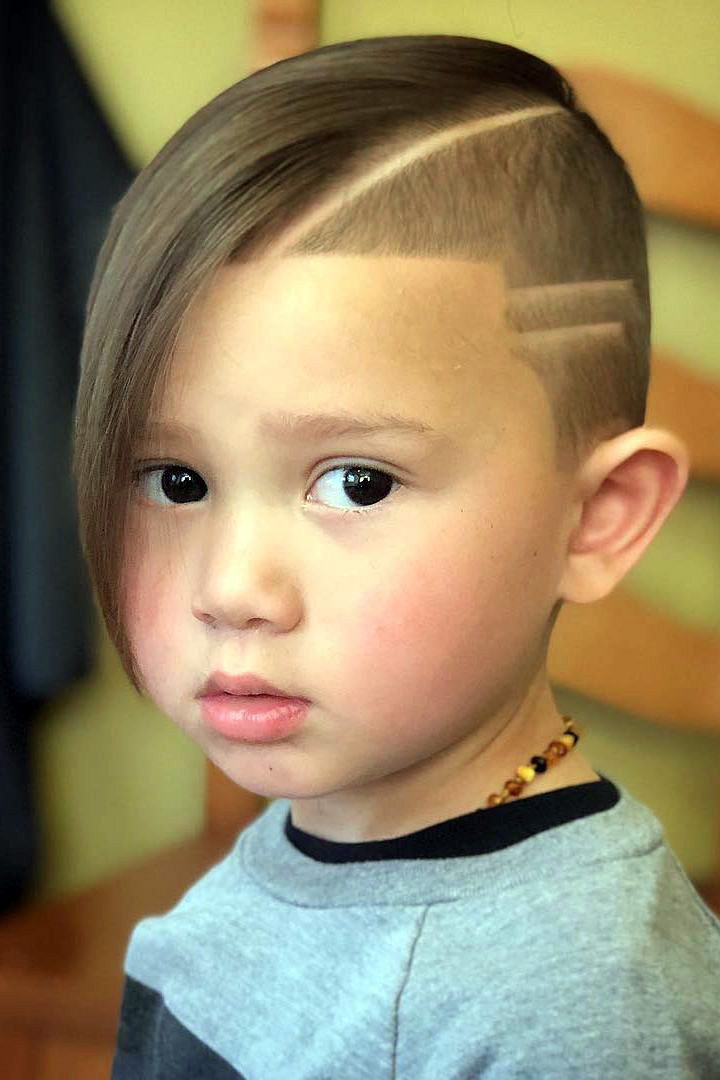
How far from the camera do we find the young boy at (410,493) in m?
0.31

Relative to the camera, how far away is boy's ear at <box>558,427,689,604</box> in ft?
1.17

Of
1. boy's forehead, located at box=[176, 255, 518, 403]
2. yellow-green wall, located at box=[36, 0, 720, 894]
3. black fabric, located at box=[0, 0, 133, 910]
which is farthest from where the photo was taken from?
black fabric, located at box=[0, 0, 133, 910]

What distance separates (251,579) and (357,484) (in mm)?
40

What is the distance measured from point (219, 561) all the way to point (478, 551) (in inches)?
2.9

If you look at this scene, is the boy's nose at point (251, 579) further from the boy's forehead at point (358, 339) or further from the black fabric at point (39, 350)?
the black fabric at point (39, 350)

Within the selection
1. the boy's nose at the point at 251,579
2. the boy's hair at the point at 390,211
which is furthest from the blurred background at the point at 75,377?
the boy's nose at the point at 251,579

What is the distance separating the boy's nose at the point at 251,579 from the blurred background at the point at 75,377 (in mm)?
341

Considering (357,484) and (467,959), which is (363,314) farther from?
(467,959)

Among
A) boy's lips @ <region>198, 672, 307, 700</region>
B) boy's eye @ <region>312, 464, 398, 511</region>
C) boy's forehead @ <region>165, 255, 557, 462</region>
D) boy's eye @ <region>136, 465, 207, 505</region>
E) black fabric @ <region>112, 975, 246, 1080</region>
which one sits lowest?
black fabric @ <region>112, 975, 246, 1080</region>

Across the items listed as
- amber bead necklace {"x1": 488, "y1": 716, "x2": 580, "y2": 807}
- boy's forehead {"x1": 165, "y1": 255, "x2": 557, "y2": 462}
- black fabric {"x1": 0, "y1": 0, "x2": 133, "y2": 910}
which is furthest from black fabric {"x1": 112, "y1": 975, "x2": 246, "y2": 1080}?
black fabric {"x1": 0, "y1": 0, "x2": 133, "y2": 910}

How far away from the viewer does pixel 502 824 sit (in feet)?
1.20

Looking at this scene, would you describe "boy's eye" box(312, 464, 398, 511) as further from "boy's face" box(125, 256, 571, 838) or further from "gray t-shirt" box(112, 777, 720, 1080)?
"gray t-shirt" box(112, 777, 720, 1080)

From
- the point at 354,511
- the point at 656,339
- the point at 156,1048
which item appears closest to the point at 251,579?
the point at 354,511

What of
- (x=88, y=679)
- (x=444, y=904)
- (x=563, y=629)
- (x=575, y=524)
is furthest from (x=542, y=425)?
(x=88, y=679)
